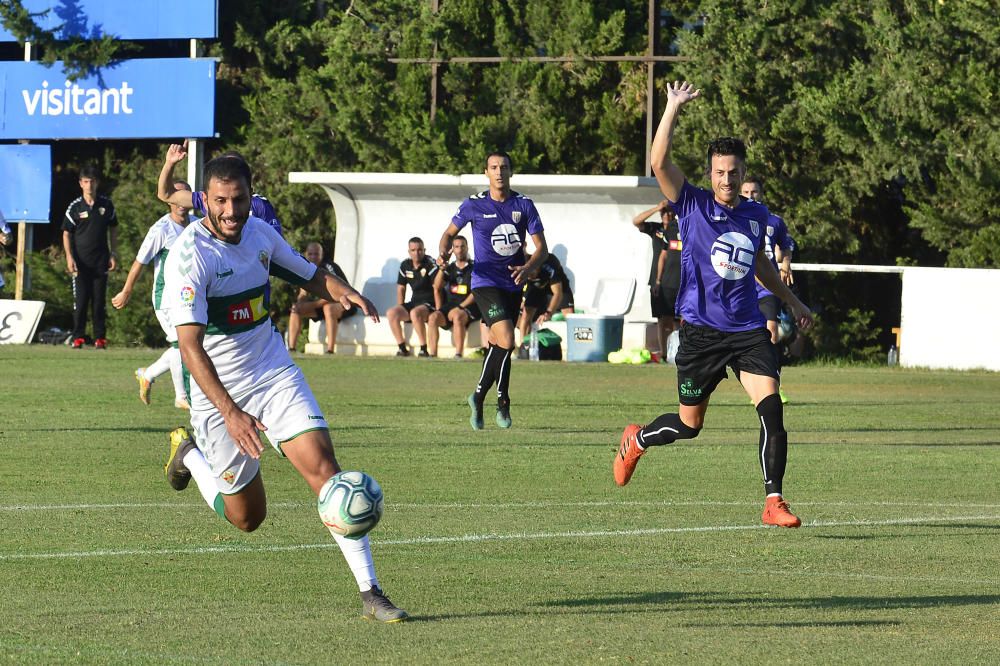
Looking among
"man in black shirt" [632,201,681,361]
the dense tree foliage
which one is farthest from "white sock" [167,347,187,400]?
the dense tree foliage

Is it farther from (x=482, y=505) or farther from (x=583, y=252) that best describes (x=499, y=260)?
(x=583, y=252)

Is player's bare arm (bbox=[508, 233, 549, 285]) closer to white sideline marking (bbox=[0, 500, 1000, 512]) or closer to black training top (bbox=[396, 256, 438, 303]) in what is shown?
white sideline marking (bbox=[0, 500, 1000, 512])

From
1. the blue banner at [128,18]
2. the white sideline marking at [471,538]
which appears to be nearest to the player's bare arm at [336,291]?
the white sideline marking at [471,538]

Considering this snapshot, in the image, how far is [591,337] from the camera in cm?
2405

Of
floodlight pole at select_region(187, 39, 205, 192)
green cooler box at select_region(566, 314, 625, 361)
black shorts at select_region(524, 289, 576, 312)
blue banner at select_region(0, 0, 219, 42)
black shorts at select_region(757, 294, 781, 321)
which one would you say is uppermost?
blue banner at select_region(0, 0, 219, 42)

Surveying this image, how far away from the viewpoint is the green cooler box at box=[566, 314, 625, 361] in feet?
78.8

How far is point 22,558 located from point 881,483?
5702mm

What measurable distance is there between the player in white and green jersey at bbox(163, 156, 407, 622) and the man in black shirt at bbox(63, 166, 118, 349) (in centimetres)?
1739

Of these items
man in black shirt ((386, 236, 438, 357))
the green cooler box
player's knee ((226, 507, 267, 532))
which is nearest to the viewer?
player's knee ((226, 507, 267, 532))

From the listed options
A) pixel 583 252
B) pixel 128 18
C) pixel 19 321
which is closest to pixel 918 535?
pixel 583 252

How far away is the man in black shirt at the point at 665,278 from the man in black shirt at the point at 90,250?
751cm

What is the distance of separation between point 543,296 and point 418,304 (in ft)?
6.23

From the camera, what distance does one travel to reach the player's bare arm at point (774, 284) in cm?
944

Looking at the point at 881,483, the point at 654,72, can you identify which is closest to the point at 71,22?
the point at 654,72
